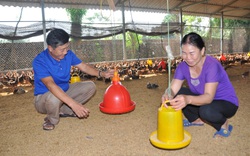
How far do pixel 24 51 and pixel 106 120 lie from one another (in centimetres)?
631

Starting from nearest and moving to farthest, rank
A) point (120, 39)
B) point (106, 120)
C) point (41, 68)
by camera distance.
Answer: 1. point (41, 68)
2. point (106, 120)
3. point (120, 39)

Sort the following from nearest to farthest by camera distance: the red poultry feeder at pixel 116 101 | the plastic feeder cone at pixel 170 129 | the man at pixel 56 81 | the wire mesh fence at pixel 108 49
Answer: the plastic feeder cone at pixel 170 129 → the red poultry feeder at pixel 116 101 → the man at pixel 56 81 → the wire mesh fence at pixel 108 49

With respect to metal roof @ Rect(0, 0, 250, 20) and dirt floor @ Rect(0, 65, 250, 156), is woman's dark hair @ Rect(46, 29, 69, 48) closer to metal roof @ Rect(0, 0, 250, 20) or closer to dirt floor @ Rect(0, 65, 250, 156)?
dirt floor @ Rect(0, 65, 250, 156)

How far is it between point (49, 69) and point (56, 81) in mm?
225

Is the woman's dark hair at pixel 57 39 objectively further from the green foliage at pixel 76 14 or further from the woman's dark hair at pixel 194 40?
the green foliage at pixel 76 14

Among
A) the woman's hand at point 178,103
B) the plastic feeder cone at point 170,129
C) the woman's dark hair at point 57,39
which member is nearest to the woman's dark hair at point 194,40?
the woman's hand at point 178,103

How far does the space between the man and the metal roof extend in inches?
187

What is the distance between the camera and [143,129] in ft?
8.38

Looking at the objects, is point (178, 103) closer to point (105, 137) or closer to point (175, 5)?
point (105, 137)

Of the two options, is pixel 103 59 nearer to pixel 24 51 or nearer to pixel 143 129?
pixel 24 51

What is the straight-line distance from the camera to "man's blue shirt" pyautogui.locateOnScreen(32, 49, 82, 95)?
7.97 ft

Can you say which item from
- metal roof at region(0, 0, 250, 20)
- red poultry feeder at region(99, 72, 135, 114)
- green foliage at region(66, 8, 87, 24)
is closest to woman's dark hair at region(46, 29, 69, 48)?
red poultry feeder at region(99, 72, 135, 114)

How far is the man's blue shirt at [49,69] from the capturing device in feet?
7.97

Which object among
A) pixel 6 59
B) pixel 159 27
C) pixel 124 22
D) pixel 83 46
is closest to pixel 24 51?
pixel 6 59
